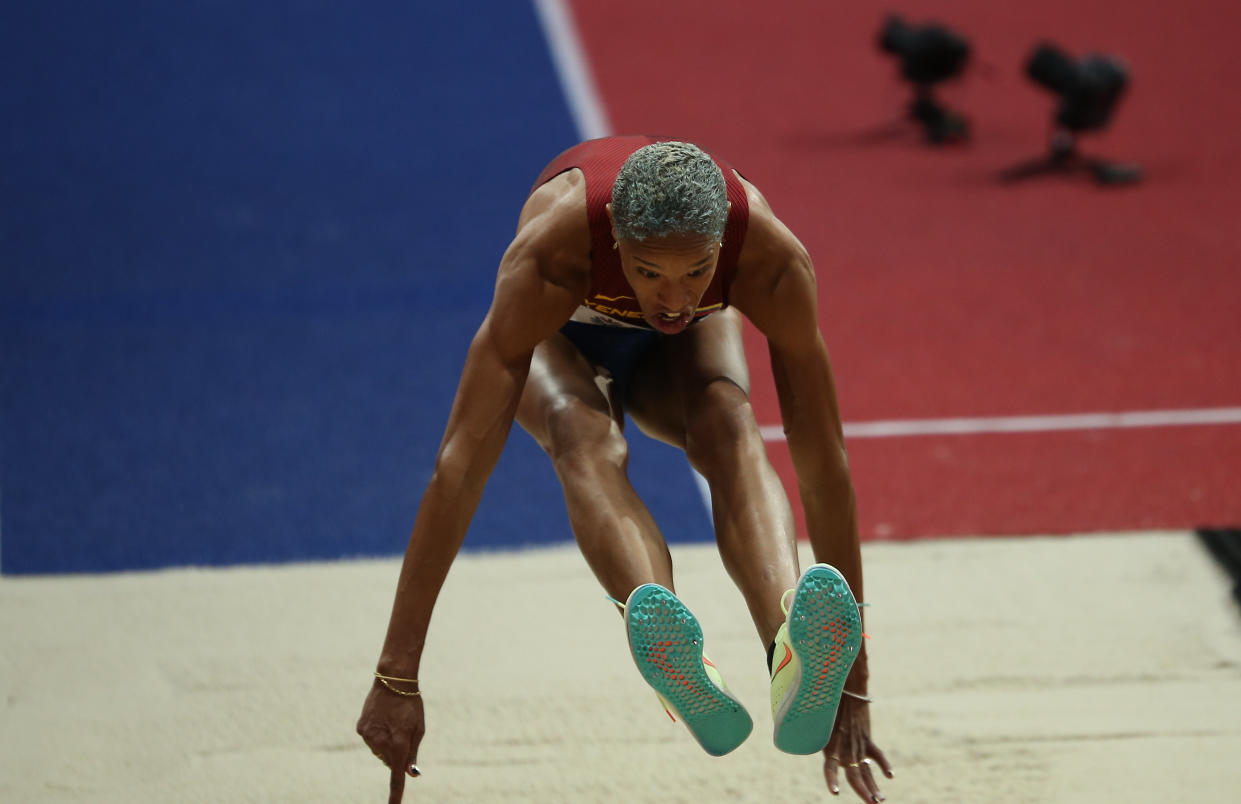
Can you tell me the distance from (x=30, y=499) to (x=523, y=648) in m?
1.85

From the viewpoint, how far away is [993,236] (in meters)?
6.79

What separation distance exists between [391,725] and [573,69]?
607 centimetres

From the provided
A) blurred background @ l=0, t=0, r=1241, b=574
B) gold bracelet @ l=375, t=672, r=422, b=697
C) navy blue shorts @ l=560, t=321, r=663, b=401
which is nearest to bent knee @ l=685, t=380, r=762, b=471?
navy blue shorts @ l=560, t=321, r=663, b=401

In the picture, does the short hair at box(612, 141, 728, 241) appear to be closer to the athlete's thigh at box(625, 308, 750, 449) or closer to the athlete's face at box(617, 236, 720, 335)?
the athlete's face at box(617, 236, 720, 335)

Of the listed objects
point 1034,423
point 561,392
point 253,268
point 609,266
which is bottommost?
point 1034,423

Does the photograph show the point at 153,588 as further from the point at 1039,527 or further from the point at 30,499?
the point at 1039,527

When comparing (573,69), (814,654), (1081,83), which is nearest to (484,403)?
(814,654)

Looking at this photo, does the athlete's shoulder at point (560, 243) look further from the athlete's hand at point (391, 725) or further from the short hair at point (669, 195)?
the athlete's hand at point (391, 725)

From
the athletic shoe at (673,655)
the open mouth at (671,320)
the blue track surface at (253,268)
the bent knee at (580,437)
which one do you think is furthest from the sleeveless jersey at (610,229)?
the blue track surface at (253,268)

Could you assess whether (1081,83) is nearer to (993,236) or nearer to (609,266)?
(993,236)

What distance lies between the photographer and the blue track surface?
190 inches

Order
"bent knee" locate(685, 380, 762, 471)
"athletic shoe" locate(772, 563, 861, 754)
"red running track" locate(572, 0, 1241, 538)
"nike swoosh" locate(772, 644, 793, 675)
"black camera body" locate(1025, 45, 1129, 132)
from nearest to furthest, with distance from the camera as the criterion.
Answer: "athletic shoe" locate(772, 563, 861, 754) → "nike swoosh" locate(772, 644, 793, 675) → "bent knee" locate(685, 380, 762, 471) → "red running track" locate(572, 0, 1241, 538) → "black camera body" locate(1025, 45, 1129, 132)

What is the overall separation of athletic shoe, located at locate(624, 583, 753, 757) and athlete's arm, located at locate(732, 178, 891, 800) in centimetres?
45

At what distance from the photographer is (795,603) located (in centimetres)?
249
